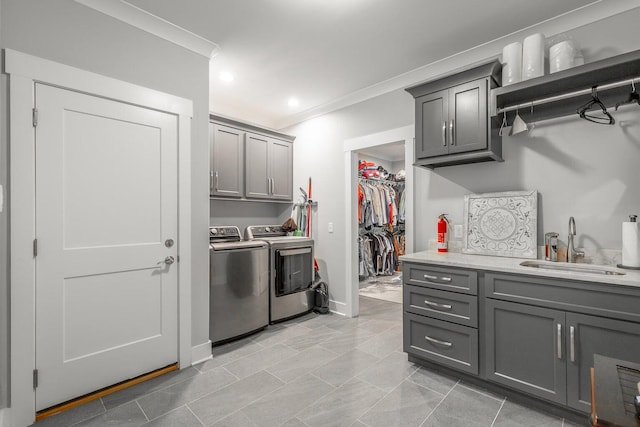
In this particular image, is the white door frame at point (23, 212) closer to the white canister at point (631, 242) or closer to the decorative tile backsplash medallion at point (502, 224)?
the decorative tile backsplash medallion at point (502, 224)

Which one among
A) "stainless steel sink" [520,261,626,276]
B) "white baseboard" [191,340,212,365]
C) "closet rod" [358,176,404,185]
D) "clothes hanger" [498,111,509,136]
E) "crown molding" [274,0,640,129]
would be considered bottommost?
"white baseboard" [191,340,212,365]

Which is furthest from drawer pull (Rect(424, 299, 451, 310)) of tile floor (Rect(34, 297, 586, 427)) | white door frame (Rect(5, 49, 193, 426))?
white door frame (Rect(5, 49, 193, 426))

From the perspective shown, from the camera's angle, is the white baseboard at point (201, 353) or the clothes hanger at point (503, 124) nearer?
the clothes hanger at point (503, 124)

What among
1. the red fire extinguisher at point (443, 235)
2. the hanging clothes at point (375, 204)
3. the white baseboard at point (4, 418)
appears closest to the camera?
the white baseboard at point (4, 418)

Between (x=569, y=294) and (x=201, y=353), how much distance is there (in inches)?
108

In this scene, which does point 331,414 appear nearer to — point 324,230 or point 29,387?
point 29,387

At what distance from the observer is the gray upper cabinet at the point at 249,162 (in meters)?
3.53

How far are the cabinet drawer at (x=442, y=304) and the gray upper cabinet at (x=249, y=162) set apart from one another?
223cm

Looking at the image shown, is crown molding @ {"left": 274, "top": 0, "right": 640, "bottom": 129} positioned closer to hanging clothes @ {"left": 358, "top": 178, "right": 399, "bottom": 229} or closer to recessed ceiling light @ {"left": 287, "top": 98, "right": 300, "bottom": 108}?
recessed ceiling light @ {"left": 287, "top": 98, "right": 300, "bottom": 108}

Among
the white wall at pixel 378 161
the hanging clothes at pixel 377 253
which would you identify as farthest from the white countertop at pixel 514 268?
the white wall at pixel 378 161

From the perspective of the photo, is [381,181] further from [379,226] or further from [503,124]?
[503,124]

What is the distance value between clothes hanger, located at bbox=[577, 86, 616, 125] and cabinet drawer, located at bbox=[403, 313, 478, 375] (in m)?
1.65

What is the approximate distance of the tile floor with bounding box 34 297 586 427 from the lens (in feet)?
6.14

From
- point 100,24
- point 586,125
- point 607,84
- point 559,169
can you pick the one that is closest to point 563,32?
point 607,84
